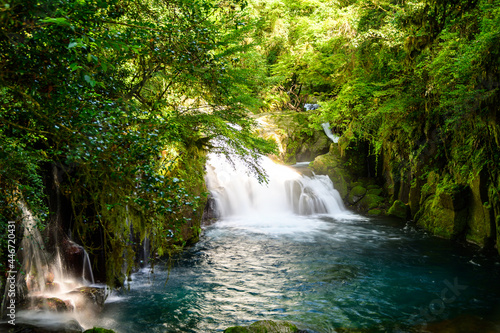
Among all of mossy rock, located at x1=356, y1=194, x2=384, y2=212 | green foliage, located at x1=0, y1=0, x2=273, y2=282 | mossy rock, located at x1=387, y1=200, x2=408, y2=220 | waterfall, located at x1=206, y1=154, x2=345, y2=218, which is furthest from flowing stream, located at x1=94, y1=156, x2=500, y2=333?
mossy rock, located at x1=356, y1=194, x2=384, y2=212

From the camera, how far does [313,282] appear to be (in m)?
6.61

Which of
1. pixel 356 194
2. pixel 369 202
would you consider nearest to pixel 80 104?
pixel 369 202

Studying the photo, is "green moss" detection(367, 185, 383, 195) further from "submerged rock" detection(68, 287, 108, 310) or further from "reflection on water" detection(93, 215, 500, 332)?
"submerged rock" detection(68, 287, 108, 310)

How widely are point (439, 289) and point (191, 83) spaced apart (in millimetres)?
6203

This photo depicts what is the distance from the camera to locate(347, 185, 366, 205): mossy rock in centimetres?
1405

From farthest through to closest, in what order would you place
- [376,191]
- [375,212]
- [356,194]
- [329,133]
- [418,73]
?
[329,133] → [356,194] → [376,191] → [375,212] → [418,73]

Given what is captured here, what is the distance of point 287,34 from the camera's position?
684 inches

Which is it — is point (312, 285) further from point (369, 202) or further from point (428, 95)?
point (369, 202)

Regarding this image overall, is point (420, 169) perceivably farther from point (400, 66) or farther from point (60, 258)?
point (60, 258)

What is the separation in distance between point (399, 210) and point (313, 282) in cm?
686

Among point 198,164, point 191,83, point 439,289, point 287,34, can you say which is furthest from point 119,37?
point 287,34

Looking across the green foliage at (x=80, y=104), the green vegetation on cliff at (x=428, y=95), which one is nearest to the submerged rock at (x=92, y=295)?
the green foliage at (x=80, y=104)

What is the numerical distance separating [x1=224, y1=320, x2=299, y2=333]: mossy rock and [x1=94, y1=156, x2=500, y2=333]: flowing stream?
412 millimetres

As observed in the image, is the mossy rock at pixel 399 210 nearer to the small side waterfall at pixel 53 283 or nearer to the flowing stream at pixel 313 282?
the flowing stream at pixel 313 282
